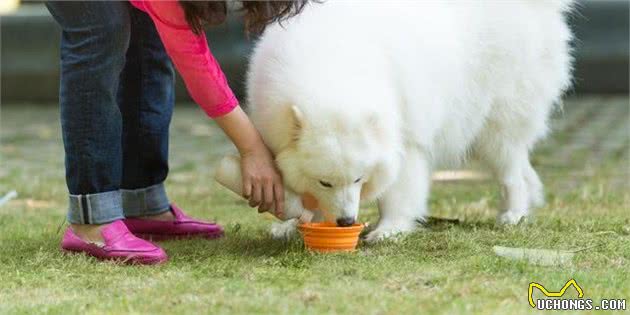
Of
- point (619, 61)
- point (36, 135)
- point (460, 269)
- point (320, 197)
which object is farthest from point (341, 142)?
point (619, 61)

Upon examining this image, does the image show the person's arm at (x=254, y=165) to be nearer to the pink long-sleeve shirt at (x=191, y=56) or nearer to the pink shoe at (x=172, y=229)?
the pink long-sleeve shirt at (x=191, y=56)

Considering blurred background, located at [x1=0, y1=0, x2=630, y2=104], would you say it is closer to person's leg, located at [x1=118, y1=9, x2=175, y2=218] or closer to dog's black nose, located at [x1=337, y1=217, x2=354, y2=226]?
person's leg, located at [x1=118, y1=9, x2=175, y2=218]

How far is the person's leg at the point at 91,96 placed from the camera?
3553mm

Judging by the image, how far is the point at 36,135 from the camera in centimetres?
870

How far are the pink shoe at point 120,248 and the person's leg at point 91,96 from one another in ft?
0.22

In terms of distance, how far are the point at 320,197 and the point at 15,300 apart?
120 cm

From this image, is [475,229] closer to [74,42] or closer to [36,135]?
[74,42]

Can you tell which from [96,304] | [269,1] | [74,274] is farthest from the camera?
[74,274]

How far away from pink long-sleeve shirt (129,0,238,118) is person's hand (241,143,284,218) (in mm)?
233

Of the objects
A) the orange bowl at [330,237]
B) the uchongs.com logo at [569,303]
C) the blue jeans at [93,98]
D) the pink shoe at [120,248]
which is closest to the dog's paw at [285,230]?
the orange bowl at [330,237]

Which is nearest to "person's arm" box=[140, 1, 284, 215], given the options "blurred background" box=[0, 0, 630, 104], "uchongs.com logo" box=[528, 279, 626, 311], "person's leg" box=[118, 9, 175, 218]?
"person's leg" box=[118, 9, 175, 218]

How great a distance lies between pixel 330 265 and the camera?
140 inches

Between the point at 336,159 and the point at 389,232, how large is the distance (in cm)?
65

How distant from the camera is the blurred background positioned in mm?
9867
